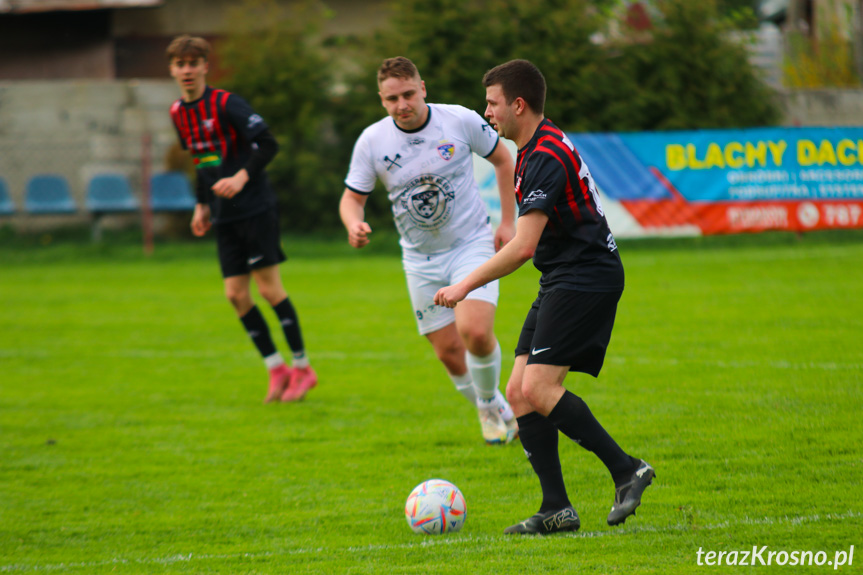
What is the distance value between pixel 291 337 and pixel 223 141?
1.53 metres

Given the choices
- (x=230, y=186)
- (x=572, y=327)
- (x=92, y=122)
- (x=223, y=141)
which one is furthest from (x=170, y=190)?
(x=572, y=327)

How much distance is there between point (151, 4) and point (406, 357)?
15566 millimetres

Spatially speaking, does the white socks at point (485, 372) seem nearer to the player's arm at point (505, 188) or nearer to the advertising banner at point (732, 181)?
the player's arm at point (505, 188)

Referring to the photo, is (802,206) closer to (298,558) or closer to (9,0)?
(298,558)

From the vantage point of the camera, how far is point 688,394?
6.11 m

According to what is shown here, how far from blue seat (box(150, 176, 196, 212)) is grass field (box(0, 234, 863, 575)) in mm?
6708

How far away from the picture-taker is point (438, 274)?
5.42 m

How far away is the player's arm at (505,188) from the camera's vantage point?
5258 millimetres

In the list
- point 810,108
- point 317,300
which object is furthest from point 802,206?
point 317,300

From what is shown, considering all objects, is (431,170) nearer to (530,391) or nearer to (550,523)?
(530,391)

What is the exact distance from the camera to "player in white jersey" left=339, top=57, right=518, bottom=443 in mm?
5219

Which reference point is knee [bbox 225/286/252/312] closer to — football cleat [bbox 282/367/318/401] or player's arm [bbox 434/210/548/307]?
football cleat [bbox 282/367/318/401]

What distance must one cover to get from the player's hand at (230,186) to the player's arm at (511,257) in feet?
9.76

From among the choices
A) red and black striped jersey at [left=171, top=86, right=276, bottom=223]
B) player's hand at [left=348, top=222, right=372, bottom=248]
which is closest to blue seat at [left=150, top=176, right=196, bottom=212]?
red and black striped jersey at [left=171, top=86, right=276, bottom=223]
